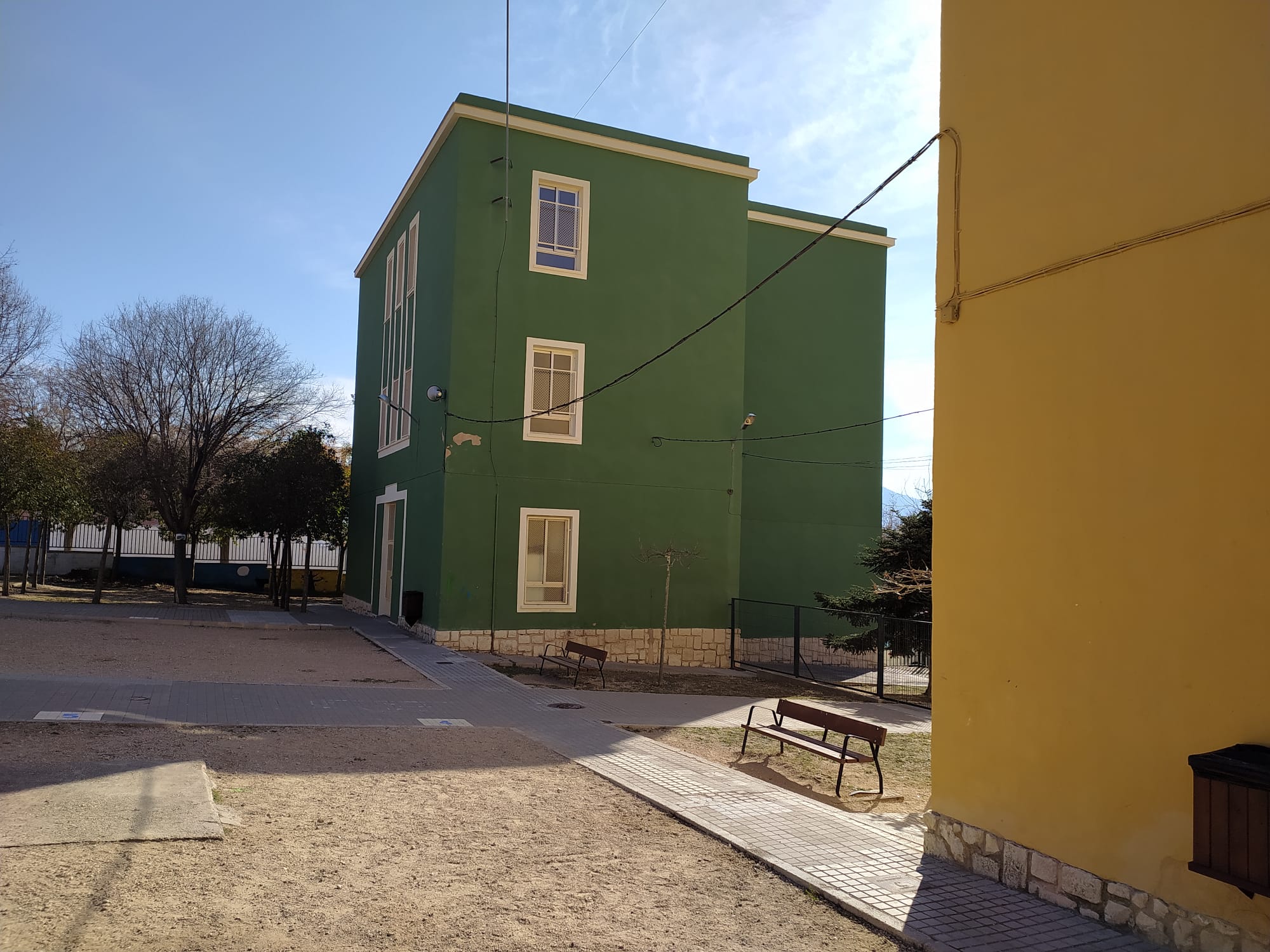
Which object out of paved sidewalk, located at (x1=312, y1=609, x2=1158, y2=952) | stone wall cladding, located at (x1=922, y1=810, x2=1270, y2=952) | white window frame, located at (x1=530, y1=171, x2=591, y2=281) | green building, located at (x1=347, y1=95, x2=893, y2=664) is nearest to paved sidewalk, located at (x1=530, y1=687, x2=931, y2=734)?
paved sidewalk, located at (x1=312, y1=609, x2=1158, y2=952)

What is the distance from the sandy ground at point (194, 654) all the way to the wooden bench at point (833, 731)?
5362mm

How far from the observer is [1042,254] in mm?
6016

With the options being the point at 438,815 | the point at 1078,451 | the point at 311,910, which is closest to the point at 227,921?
the point at 311,910

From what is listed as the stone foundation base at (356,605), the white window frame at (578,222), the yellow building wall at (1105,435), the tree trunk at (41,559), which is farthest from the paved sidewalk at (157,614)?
the yellow building wall at (1105,435)

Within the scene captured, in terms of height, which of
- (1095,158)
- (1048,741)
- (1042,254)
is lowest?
(1048,741)

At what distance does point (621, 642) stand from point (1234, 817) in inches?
594

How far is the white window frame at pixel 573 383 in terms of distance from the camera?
18688 millimetres

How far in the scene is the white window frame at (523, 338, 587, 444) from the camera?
18.7 metres

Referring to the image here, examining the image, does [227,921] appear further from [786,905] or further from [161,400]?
[161,400]

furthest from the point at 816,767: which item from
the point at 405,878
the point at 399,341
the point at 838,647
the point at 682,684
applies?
the point at 399,341

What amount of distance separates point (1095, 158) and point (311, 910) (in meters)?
6.04

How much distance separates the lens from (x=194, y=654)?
15234 mm

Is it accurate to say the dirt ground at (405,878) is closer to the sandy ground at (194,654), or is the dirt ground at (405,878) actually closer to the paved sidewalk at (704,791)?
the paved sidewalk at (704,791)

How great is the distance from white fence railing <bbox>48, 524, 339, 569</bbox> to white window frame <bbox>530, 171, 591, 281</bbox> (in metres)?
18.2
